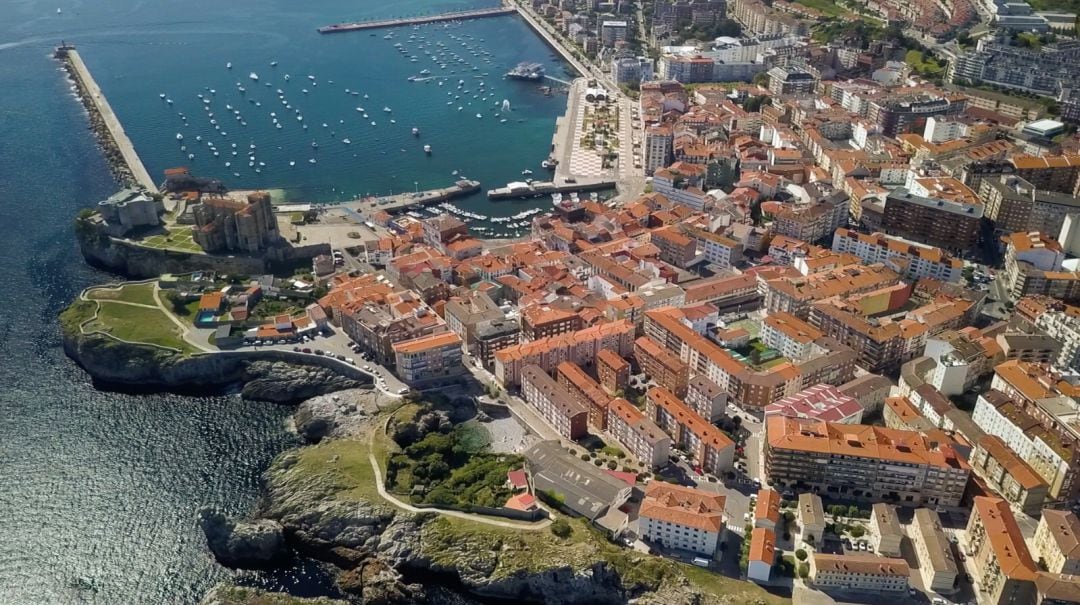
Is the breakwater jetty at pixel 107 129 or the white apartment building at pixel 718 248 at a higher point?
the breakwater jetty at pixel 107 129

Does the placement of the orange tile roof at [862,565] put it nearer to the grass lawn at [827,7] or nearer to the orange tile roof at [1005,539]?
the orange tile roof at [1005,539]

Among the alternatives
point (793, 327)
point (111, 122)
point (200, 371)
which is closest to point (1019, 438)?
point (793, 327)

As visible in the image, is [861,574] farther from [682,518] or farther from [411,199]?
[411,199]

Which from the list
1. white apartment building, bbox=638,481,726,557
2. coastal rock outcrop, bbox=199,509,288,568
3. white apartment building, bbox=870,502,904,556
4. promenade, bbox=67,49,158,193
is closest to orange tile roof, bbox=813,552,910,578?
white apartment building, bbox=870,502,904,556

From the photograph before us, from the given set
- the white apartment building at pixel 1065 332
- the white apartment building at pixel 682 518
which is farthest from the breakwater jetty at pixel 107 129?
the white apartment building at pixel 1065 332

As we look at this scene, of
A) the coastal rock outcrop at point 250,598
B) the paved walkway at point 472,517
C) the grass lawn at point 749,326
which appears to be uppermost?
the paved walkway at point 472,517

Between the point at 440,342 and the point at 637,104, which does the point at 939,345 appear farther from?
the point at 637,104
